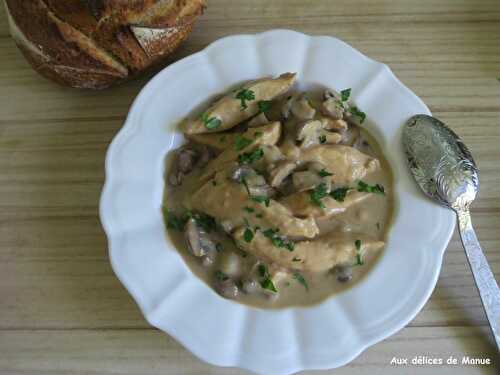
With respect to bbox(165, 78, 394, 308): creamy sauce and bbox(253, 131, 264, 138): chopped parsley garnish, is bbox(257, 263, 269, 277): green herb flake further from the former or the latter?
bbox(253, 131, 264, 138): chopped parsley garnish

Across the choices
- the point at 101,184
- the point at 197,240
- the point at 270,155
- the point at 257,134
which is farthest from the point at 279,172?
the point at 101,184

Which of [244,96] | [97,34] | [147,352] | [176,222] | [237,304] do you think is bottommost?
[147,352]

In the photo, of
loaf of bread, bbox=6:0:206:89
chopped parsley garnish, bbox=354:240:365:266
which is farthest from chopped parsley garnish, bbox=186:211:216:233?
loaf of bread, bbox=6:0:206:89

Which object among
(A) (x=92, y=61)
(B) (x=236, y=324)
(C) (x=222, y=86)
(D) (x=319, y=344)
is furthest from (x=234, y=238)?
(A) (x=92, y=61)

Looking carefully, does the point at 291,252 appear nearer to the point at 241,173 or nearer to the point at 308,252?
the point at 308,252

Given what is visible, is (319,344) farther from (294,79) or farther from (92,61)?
(92,61)

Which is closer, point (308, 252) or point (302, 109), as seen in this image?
point (308, 252)
